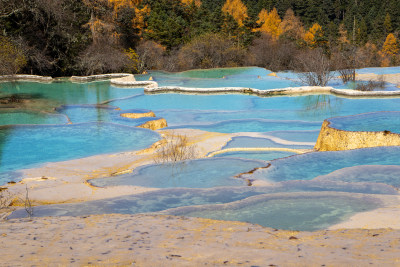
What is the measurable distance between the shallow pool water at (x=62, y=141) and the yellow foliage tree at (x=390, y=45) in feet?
131

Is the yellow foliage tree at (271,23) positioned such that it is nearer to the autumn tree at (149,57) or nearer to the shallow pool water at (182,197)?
the autumn tree at (149,57)

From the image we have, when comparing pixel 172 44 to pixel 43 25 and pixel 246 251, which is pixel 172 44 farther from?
pixel 246 251

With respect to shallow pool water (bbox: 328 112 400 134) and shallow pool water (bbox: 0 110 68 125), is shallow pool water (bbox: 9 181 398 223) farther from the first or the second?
shallow pool water (bbox: 0 110 68 125)

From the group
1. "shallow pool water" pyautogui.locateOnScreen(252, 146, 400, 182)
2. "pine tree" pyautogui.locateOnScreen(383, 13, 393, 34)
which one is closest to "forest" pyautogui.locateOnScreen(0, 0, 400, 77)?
"shallow pool water" pyautogui.locateOnScreen(252, 146, 400, 182)

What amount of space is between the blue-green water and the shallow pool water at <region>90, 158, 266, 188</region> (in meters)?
0.01

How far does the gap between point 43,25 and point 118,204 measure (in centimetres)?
1821

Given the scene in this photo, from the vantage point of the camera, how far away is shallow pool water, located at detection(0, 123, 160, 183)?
811 centimetres

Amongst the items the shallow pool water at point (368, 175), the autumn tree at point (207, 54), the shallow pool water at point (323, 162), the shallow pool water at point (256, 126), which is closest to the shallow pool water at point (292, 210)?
the shallow pool water at point (368, 175)

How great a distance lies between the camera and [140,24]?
28344mm

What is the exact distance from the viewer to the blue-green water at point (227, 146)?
4.20 meters

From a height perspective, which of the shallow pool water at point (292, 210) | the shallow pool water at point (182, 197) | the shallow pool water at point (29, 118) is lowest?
the shallow pool water at point (182, 197)

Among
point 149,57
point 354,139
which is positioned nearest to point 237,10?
point 149,57

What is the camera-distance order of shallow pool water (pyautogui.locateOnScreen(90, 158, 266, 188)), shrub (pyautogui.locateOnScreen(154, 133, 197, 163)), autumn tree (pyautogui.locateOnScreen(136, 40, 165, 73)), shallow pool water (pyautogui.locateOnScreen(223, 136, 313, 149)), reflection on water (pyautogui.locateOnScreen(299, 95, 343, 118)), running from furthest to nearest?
autumn tree (pyautogui.locateOnScreen(136, 40, 165, 73)) → reflection on water (pyautogui.locateOnScreen(299, 95, 343, 118)) → shallow pool water (pyautogui.locateOnScreen(223, 136, 313, 149)) → shrub (pyautogui.locateOnScreen(154, 133, 197, 163)) → shallow pool water (pyautogui.locateOnScreen(90, 158, 266, 188))

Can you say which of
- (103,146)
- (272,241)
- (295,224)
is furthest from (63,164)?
(272,241)
